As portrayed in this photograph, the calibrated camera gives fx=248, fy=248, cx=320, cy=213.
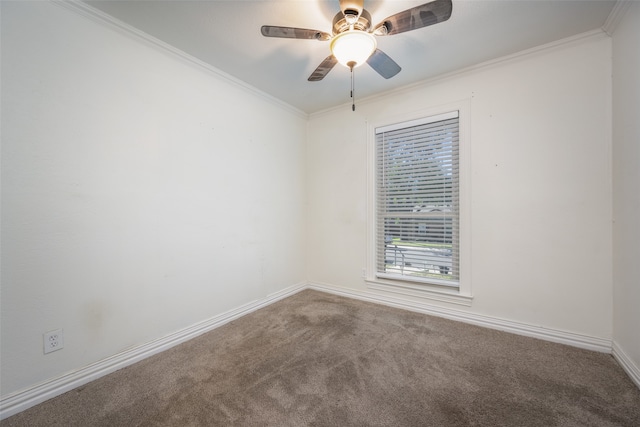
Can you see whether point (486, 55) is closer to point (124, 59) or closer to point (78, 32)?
point (124, 59)

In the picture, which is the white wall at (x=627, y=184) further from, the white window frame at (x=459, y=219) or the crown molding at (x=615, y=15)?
the white window frame at (x=459, y=219)

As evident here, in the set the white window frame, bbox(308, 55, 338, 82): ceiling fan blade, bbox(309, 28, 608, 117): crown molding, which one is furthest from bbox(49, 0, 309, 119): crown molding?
the white window frame

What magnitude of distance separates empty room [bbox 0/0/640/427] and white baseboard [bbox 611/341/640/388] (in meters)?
0.02

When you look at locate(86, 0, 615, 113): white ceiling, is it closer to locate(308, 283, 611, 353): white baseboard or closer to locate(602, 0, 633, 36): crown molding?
locate(602, 0, 633, 36): crown molding

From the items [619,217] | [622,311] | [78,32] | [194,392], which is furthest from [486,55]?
[194,392]

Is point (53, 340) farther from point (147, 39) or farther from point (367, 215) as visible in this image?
point (367, 215)

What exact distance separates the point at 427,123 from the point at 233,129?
6.74 feet

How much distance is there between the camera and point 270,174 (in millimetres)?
2996

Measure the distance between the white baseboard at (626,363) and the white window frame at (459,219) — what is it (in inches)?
36.6

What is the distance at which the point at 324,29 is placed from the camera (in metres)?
1.86

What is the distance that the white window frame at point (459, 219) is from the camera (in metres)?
2.40

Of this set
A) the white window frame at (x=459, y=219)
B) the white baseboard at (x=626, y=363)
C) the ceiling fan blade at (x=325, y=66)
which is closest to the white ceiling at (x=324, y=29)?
the ceiling fan blade at (x=325, y=66)

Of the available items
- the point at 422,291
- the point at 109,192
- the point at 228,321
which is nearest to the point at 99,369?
the point at 228,321

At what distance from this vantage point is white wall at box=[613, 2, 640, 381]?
5.13 ft
